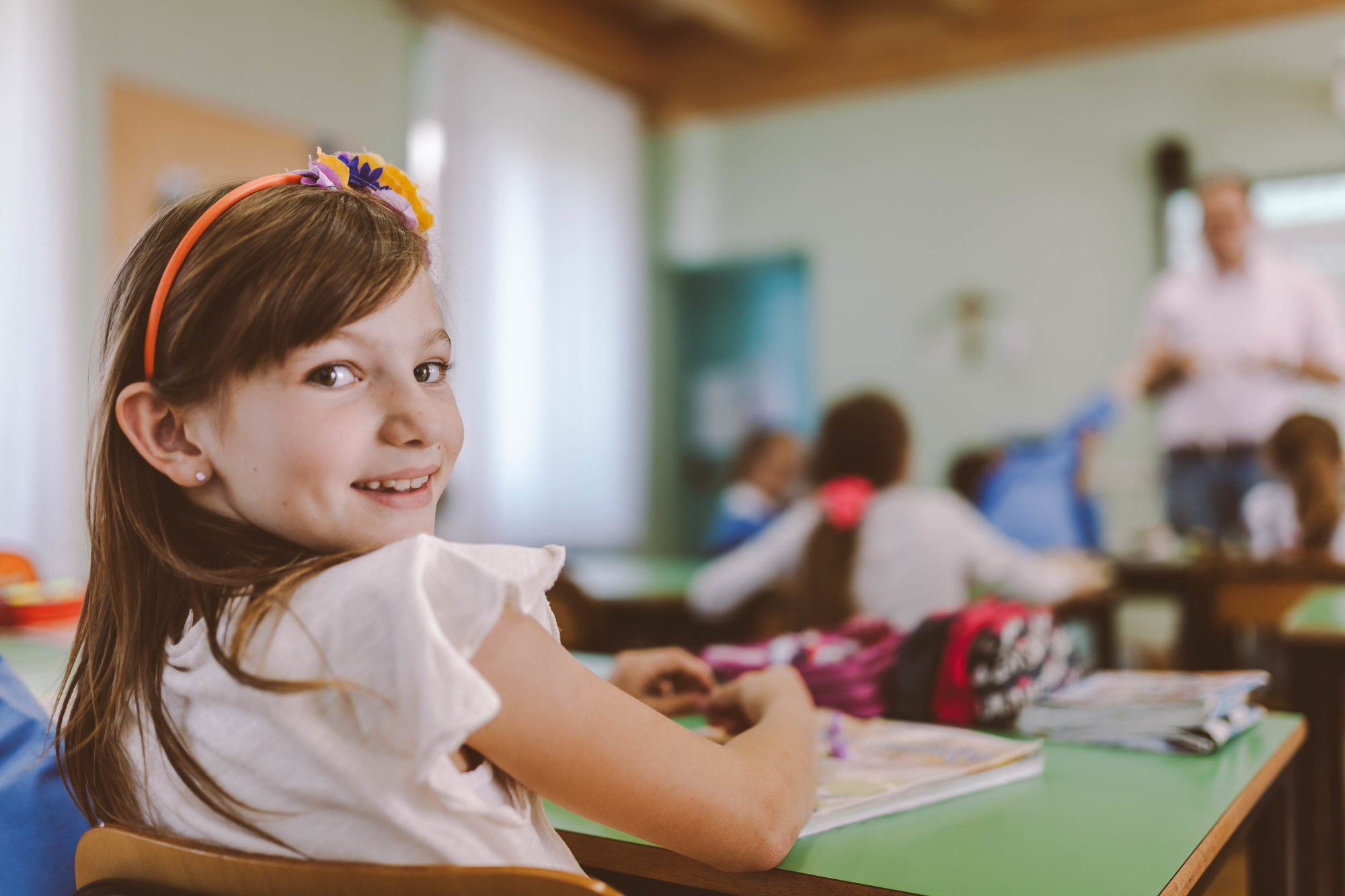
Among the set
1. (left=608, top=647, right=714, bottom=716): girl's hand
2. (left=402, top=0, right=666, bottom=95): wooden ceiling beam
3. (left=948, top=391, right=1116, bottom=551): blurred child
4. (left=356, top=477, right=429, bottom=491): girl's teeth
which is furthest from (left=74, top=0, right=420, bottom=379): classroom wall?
(left=356, top=477, right=429, bottom=491): girl's teeth

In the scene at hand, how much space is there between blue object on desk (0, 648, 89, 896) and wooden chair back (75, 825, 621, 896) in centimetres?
24

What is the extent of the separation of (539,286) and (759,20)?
1.84m

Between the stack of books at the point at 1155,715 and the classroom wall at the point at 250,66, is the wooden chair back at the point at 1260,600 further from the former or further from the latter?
the classroom wall at the point at 250,66

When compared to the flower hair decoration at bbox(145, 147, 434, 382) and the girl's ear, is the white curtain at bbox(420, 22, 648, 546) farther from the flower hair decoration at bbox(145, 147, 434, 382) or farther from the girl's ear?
the girl's ear

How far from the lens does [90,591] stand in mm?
771

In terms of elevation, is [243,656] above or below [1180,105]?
below

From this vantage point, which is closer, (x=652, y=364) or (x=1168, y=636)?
(x=1168, y=636)

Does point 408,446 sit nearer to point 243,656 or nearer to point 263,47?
point 243,656

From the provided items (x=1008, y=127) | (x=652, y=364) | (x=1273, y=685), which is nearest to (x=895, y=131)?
(x=1008, y=127)

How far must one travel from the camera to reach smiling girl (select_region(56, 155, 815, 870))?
2.03 ft

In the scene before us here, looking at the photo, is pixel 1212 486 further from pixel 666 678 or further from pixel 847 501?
pixel 666 678

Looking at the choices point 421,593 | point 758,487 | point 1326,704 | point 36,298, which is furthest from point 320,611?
point 36,298

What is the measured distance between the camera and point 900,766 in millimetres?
976

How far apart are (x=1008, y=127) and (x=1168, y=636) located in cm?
271
